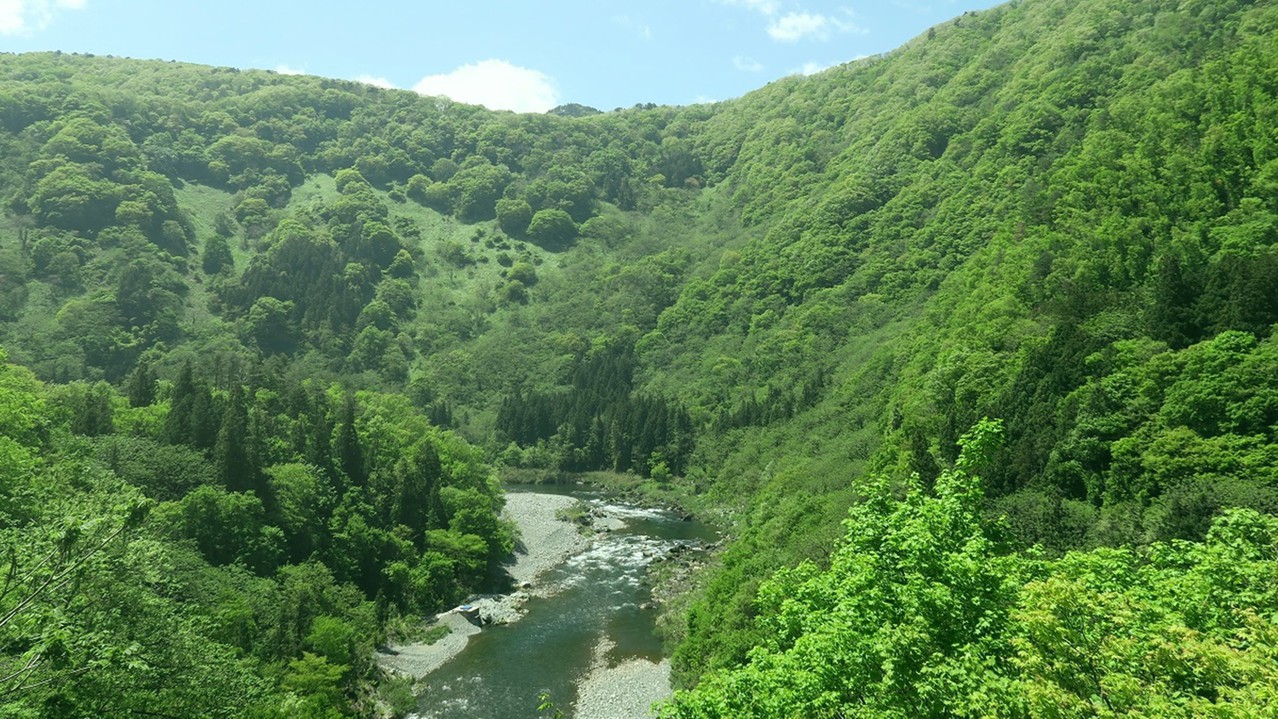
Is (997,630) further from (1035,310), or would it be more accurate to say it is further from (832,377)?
(832,377)

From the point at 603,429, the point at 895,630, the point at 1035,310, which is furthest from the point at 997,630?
the point at 603,429

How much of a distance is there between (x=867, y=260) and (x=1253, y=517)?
124170 millimetres

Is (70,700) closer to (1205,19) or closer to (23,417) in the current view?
(23,417)

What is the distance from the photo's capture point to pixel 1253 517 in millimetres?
18500

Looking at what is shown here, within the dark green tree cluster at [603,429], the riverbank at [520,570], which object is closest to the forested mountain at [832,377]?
the dark green tree cluster at [603,429]

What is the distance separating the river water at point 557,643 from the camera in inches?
1601

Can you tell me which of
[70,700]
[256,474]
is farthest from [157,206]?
[70,700]

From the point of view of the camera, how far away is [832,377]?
104312 millimetres

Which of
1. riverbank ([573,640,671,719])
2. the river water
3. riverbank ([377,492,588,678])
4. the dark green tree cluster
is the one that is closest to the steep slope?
riverbank ([573,640,671,719])

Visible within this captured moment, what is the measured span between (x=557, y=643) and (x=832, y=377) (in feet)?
217

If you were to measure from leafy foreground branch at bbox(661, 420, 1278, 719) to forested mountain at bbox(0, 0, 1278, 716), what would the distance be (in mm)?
92

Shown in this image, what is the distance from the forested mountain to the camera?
17109 mm

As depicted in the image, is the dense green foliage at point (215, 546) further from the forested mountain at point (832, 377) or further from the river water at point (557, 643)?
the river water at point (557, 643)

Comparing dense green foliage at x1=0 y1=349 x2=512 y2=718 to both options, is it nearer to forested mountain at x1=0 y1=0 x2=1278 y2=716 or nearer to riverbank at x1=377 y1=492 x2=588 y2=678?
forested mountain at x1=0 y1=0 x2=1278 y2=716
